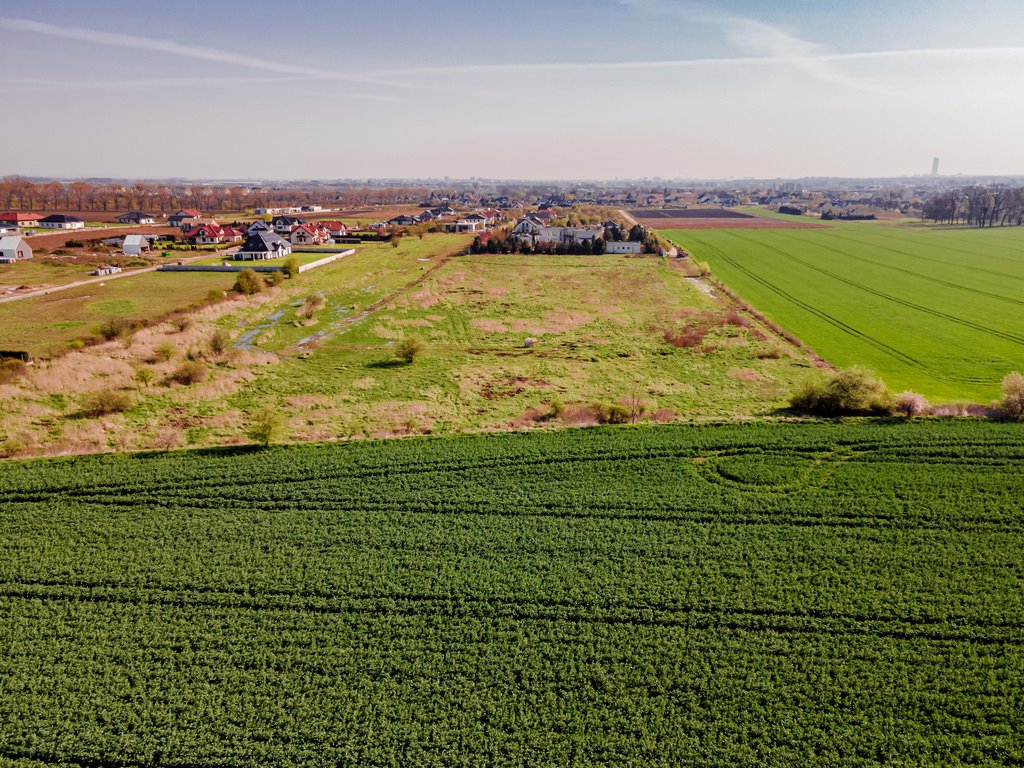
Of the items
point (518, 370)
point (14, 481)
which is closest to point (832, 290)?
point (518, 370)

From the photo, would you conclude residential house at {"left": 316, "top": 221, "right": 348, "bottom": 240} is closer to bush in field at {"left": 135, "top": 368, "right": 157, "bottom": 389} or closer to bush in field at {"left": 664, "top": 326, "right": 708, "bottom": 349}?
bush in field at {"left": 135, "top": 368, "right": 157, "bottom": 389}

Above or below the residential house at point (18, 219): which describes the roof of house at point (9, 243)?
below

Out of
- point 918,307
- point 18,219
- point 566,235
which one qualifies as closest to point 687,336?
point 918,307

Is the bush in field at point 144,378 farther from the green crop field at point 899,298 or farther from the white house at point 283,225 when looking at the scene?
the white house at point 283,225

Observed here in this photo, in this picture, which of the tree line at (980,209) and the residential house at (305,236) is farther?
the tree line at (980,209)

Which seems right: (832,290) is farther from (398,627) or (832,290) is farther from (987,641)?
(398,627)

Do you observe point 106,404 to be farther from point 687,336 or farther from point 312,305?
point 687,336

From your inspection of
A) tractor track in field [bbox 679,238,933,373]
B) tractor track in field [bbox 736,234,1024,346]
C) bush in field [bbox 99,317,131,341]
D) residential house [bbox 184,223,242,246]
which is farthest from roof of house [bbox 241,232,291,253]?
tractor track in field [bbox 736,234,1024,346]

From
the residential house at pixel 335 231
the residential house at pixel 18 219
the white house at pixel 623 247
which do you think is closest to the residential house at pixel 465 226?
the residential house at pixel 335 231
